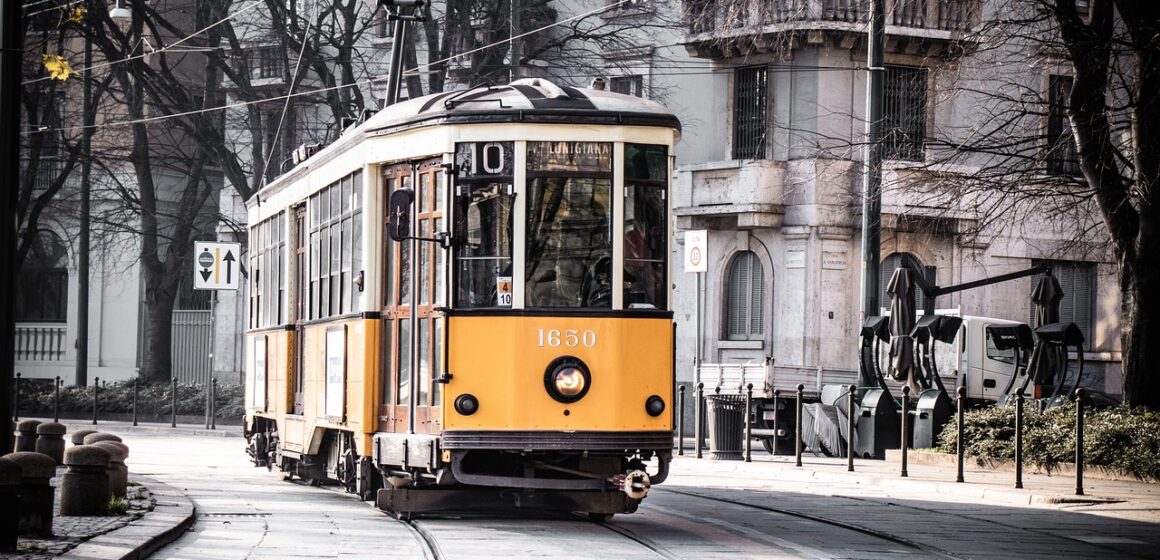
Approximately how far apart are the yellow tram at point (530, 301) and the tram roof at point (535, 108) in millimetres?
15

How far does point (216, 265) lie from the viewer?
3219 centimetres

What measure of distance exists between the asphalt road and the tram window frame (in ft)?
5.97

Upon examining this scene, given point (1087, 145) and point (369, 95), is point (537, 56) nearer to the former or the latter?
point (369, 95)

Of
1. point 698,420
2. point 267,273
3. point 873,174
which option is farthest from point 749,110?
point 267,273

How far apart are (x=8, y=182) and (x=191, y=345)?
37.2m

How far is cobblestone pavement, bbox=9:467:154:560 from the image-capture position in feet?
36.9

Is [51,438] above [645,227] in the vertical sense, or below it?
below

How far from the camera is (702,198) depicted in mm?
38062

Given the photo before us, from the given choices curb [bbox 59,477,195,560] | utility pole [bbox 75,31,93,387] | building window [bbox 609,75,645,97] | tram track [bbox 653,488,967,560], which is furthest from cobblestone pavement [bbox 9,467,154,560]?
utility pole [bbox 75,31,93,387]

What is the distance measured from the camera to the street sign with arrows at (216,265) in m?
32.1

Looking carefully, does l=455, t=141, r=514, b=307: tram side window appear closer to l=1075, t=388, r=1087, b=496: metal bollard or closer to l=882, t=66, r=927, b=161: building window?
l=1075, t=388, r=1087, b=496: metal bollard

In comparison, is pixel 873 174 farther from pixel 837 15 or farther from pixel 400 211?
pixel 837 15

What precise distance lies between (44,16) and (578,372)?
2959cm

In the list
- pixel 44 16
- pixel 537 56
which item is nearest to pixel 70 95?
pixel 44 16
